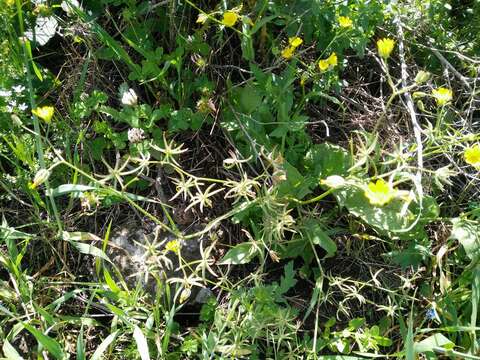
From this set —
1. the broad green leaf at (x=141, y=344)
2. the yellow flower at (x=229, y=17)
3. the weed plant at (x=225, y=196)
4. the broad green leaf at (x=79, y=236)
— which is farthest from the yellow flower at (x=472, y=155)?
the broad green leaf at (x=79, y=236)

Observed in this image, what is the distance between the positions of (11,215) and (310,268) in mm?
1196

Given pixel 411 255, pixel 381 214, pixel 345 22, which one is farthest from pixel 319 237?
pixel 345 22

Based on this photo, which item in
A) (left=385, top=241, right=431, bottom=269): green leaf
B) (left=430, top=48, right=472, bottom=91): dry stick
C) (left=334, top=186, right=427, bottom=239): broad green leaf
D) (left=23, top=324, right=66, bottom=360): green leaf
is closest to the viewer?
(left=23, top=324, right=66, bottom=360): green leaf

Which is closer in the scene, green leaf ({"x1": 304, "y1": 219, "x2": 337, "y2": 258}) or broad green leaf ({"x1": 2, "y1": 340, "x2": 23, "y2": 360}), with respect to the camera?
broad green leaf ({"x1": 2, "y1": 340, "x2": 23, "y2": 360})

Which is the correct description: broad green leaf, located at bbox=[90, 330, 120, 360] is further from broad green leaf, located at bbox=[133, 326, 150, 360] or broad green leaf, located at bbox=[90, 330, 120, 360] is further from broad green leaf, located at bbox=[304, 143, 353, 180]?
broad green leaf, located at bbox=[304, 143, 353, 180]

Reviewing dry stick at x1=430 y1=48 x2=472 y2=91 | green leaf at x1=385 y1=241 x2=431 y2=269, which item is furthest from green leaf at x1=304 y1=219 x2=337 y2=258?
dry stick at x1=430 y1=48 x2=472 y2=91

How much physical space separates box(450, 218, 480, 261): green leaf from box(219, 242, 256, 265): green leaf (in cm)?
69

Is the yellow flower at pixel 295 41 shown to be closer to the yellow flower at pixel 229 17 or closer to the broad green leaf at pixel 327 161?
the yellow flower at pixel 229 17

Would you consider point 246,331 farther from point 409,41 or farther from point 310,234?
point 409,41

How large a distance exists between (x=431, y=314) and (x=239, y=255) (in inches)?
28.4

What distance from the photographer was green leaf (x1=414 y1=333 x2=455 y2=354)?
1.62 metres

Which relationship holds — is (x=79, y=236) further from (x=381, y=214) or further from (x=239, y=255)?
(x=381, y=214)

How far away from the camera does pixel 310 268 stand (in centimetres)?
188

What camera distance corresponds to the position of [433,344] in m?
1.65
